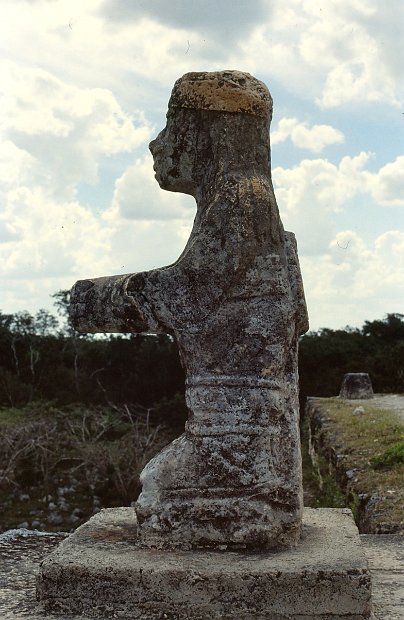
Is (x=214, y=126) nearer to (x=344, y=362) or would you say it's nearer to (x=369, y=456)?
(x=369, y=456)

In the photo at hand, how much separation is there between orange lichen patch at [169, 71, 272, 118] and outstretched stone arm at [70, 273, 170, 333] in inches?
33.8

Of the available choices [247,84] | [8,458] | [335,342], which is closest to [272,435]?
[247,84]

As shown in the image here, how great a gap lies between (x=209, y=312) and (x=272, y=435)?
2.05 ft

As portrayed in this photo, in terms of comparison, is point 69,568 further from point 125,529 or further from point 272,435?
point 272,435

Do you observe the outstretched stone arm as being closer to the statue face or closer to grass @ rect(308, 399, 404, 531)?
the statue face

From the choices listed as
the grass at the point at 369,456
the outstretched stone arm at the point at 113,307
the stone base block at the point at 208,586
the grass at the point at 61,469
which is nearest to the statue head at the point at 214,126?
the outstretched stone arm at the point at 113,307

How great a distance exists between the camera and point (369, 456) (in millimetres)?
9797

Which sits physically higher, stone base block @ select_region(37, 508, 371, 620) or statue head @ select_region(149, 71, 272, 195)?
statue head @ select_region(149, 71, 272, 195)

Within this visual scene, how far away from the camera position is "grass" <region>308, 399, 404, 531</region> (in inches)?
283

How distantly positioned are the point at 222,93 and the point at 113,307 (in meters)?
1.11

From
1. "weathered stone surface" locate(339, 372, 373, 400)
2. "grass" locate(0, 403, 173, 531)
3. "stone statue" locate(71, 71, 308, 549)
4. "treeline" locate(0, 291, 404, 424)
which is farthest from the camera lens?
"treeline" locate(0, 291, 404, 424)

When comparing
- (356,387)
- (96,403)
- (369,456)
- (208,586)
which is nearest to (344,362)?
(356,387)

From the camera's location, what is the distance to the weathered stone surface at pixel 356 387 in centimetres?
1705

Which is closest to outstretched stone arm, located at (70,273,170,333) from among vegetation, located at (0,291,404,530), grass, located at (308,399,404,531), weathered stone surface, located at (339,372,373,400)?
grass, located at (308,399,404,531)
